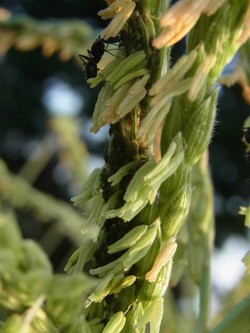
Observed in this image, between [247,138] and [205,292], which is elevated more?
[247,138]

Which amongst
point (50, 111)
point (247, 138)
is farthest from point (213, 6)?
point (50, 111)

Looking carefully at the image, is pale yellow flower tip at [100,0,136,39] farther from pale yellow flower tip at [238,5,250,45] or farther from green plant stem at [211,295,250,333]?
green plant stem at [211,295,250,333]

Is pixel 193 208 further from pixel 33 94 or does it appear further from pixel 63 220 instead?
pixel 33 94

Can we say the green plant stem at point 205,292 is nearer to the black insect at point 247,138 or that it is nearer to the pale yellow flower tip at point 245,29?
the black insect at point 247,138

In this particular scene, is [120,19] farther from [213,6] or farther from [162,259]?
[162,259]

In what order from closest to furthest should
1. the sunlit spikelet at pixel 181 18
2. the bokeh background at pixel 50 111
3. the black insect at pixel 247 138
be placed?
the sunlit spikelet at pixel 181 18
the black insect at pixel 247 138
the bokeh background at pixel 50 111

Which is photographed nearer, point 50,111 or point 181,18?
point 181,18

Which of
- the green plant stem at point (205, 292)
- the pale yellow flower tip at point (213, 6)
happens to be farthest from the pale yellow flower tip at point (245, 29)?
the green plant stem at point (205, 292)

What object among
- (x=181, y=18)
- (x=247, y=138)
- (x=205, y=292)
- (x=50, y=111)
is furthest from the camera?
(x=50, y=111)

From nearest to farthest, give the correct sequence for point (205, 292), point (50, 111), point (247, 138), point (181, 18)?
point (181, 18) < point (247, 138) < point (205, 292) < point (50, 111)

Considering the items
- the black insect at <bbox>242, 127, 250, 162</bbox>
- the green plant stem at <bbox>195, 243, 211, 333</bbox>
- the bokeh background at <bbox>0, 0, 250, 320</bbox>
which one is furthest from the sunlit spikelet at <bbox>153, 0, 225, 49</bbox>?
the bokeh background at <bbox>0, 0, 250, 320</bbox>
